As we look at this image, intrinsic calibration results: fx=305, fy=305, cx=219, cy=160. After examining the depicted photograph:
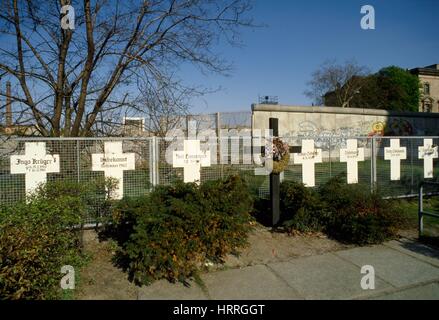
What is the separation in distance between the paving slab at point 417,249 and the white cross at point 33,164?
19.9 ft

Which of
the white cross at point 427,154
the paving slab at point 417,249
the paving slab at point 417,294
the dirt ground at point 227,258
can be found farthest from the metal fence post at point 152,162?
the white cross at point 427,154

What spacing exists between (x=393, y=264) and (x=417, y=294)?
88cm

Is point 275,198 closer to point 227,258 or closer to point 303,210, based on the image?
point 303,210

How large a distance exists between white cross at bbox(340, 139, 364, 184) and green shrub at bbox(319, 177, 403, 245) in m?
1.28

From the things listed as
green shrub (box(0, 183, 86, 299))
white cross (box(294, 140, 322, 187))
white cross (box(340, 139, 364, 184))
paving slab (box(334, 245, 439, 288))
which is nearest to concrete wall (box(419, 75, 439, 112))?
white cross (box(340, 139, 364, 184))

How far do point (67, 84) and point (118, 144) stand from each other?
110 inches

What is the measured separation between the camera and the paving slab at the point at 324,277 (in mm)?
3676

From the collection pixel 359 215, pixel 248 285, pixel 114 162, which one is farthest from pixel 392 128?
pixel 248 285

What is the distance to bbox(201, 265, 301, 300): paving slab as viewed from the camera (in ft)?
11.8

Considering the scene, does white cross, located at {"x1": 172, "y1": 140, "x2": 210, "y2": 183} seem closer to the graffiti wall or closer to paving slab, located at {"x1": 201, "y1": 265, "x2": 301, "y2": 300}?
paving slab, located at {"x1": 201, "y1": 265, "x2": 301, "y2": 300}

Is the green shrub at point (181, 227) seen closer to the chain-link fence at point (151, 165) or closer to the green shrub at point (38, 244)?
the green shrub at point (38, 244)

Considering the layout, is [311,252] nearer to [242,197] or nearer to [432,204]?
[242,197]

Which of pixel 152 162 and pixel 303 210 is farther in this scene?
pixel 152 162

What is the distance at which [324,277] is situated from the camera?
13.4 feet
